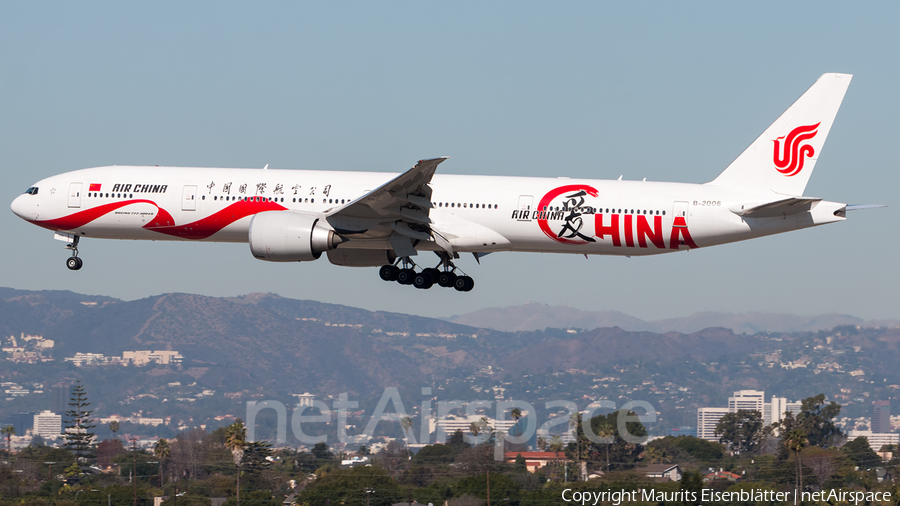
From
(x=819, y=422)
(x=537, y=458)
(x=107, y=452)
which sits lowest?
(x=537, y=458)

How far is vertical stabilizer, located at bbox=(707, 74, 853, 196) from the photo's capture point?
43156mm

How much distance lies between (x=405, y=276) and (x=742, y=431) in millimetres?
133191

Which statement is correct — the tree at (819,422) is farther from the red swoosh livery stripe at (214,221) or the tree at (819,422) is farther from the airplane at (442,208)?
the red swoosh livery stripe at (214,221)

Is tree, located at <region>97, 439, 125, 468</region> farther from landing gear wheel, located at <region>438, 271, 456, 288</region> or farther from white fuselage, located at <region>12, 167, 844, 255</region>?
landing gear wheel, located at <region>438, 271, 456, 288</region>

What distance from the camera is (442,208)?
41.3 metres

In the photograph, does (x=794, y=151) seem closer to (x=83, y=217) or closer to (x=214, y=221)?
(x=214, y=221)

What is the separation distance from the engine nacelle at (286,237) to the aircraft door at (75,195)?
29.4 ft

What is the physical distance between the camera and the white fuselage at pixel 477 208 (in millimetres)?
40781

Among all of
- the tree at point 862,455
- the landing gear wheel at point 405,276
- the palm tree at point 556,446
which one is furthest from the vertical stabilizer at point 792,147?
the palm tree at point 556,446

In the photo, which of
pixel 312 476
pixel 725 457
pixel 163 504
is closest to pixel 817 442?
pixel 725 457

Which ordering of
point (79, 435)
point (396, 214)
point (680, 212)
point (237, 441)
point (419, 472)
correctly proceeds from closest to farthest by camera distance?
point (396, 214), point (680, 212), point (237, 441), point (419, 472), point (79, 435)

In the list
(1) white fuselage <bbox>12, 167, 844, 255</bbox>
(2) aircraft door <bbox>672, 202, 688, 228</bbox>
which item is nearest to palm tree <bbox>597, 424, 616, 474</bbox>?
(1) white fuselage <bbox>12, 167, 844, 255</bbox>

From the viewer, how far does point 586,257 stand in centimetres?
4297

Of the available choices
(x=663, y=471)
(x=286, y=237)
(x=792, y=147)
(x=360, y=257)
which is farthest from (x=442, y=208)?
(x=663, y=471)
